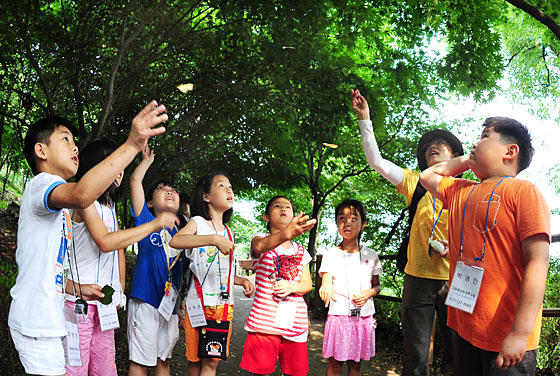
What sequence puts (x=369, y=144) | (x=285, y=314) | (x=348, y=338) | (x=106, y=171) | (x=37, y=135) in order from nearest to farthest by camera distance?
(x=106, y=171), (x=37, y=135), (x=369, y=144), (x=285, y=314), (x=348, y=338)

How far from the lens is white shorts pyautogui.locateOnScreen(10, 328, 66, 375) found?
2070 millimetres

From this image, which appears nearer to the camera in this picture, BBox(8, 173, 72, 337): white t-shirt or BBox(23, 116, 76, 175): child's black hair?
BBox(8, 173, 72, 337): white t-shirt

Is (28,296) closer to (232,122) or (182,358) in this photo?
(182,358)

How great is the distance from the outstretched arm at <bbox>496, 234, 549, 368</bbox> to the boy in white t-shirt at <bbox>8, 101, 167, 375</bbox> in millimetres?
1677

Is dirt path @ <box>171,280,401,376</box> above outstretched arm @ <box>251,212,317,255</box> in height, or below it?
below

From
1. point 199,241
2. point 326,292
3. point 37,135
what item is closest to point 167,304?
point 199,241

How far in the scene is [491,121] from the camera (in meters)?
2.39

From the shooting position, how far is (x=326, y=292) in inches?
151

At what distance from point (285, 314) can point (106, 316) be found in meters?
1.34

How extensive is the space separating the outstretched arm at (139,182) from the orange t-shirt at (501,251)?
225 centimetres

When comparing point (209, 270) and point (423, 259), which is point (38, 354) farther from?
point (423, 259)

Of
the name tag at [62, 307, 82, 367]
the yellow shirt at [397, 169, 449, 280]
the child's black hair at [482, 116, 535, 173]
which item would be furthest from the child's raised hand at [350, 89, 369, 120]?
the name tag at [62, 307, 82, 367]

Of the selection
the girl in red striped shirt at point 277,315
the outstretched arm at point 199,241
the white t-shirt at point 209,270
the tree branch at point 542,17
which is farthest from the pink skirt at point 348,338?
the tree branch at point 542,17

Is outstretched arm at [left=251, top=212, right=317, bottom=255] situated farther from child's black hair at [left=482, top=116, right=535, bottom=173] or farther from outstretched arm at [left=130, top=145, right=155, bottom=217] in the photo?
child's black hair at [left=482, top=116, right=535, bottom=173]
